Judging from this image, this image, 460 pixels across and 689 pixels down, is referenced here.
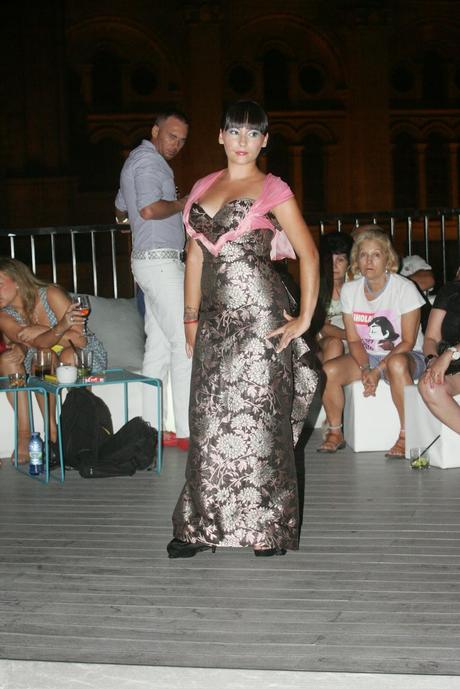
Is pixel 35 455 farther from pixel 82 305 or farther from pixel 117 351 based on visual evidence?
pixel 117 351

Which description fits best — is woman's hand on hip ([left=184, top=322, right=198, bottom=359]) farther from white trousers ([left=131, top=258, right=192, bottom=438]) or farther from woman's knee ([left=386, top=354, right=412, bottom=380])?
woman's knee ([left=386, top=354, right=412, bottom=380])

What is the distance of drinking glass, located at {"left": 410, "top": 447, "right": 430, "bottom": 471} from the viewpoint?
5.99 m

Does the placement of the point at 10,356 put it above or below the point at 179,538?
above

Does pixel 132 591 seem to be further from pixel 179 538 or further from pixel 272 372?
pixel 272 372

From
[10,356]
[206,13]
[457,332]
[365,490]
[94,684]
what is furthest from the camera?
[206,13]

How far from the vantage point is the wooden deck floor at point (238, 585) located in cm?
336

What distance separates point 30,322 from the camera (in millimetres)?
6648

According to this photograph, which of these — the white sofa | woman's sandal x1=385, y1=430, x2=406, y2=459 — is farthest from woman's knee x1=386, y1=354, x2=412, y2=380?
the white sofa

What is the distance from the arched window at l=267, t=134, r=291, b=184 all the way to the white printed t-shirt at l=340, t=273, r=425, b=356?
2036 centimetres

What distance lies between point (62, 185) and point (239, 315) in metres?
17.0

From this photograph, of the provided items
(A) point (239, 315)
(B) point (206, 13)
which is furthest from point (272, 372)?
(B) point (206, 13)

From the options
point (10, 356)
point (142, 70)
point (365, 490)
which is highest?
point (142, 70)

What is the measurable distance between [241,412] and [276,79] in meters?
23.2

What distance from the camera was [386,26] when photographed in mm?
26531
